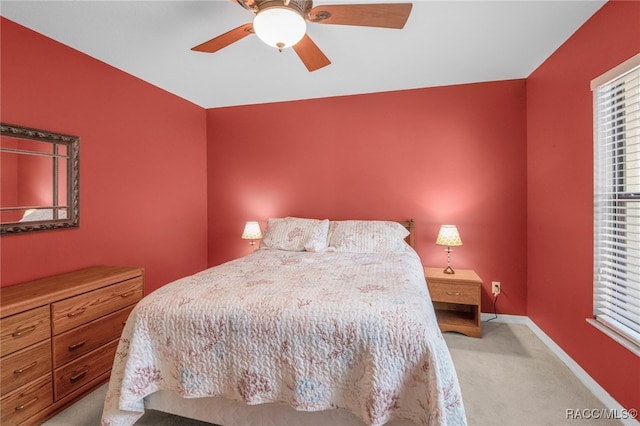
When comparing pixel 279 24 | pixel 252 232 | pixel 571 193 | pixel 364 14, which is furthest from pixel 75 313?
pixel 571 193

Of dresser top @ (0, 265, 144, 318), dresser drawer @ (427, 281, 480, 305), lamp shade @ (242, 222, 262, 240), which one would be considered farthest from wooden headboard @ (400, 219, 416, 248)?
dresser top @ (0, 265, 144, 318)

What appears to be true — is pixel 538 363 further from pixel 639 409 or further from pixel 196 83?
pixel 196 83

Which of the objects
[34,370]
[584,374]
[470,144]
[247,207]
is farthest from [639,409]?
[247,207]

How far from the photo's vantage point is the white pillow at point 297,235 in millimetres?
2830

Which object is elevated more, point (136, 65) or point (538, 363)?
point (136, 65)

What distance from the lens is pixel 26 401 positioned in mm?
1551

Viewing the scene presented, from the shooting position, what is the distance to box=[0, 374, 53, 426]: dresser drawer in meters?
1.47

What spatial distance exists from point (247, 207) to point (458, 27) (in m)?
2.82

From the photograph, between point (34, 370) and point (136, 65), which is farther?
point (136, 65)

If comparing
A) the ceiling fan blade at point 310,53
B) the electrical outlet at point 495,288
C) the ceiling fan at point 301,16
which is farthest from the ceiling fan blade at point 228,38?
the electrical outlet at point 495,288

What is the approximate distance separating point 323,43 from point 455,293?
241 centimetres

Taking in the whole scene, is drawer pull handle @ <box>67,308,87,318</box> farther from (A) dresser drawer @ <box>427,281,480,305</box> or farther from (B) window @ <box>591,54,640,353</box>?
(B) window @ <box>591,54,640,353</box>

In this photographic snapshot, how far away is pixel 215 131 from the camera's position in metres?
3.74

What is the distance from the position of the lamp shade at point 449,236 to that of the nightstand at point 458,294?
30cm
